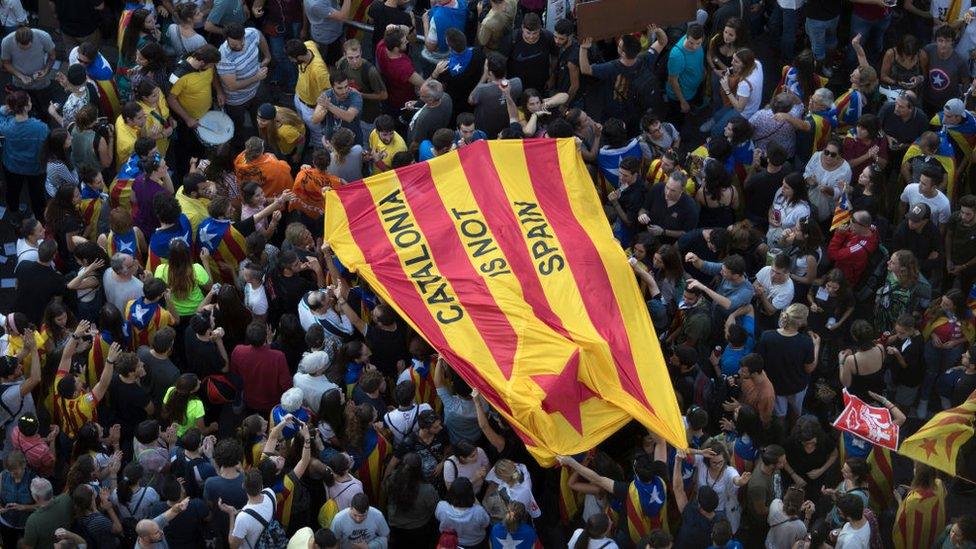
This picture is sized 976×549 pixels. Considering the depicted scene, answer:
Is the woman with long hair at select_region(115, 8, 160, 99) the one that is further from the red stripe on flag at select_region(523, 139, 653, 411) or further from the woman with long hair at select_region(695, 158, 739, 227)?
the woman with long hair at select_region(695, 158, 739, 227)

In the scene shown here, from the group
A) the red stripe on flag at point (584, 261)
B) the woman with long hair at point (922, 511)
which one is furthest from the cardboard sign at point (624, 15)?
the woman with long hair at point (922, 511)

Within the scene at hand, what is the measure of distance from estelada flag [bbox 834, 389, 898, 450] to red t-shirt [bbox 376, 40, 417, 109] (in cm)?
557

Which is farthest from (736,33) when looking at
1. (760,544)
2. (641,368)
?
(760,544)

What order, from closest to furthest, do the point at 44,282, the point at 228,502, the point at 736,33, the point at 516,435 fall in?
the point at 228,502 < the point at 516,435 < the point at 44,282 < the point at 736,33

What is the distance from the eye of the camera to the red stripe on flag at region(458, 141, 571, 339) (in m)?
11.7

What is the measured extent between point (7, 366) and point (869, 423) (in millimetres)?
6170

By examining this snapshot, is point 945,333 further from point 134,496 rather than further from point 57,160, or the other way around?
point 57,160

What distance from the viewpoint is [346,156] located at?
43.5ft

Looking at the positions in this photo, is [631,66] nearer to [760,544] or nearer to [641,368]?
[641,368]

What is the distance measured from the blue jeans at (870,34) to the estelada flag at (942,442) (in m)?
5.71

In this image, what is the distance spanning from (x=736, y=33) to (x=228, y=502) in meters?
7.04

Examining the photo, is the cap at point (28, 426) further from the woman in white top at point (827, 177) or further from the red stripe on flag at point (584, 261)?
the woman in white top at point (827, 177)

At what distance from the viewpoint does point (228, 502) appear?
10.4 meters

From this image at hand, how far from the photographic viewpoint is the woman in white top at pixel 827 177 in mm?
13102
